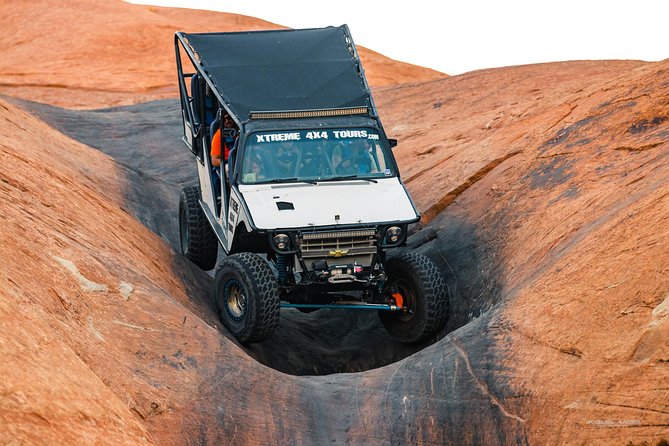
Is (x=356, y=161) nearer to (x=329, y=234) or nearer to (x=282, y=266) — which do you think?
(x=329, y=234)

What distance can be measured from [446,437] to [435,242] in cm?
545

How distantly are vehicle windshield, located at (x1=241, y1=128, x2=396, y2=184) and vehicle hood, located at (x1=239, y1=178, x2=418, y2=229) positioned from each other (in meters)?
0.19

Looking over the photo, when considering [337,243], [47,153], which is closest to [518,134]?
[337,243]

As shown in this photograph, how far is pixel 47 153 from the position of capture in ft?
51.1

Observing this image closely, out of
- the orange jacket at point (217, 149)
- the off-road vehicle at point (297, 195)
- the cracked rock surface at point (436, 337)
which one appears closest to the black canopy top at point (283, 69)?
the off-road vehicle at point (297, 195)

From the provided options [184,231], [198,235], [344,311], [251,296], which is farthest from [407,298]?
[184,231]

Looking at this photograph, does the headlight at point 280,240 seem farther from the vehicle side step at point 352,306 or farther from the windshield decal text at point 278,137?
the windshield decal text at point 278,137

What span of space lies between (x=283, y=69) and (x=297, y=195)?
2.73 m

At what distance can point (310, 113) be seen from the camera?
1351cm

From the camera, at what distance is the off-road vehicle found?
12.0 metres

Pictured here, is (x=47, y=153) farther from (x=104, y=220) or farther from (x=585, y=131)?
(x=585, y=131)

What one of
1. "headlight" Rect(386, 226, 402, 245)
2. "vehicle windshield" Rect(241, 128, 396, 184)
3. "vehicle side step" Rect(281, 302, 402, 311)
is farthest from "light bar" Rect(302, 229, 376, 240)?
"vehicle windshield" Rect(241, 128, 396, 184)

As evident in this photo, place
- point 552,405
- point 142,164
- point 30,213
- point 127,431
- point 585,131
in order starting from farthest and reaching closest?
point 142,164, point 585,131, point 30,213, point 552,405, point 127,431

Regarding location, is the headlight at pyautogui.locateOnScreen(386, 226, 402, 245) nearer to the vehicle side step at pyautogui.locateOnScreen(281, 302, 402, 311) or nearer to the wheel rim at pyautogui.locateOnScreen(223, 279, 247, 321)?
the vehicle side step at pyautogui.locateOnScreen(281, 302, 402, 311)
